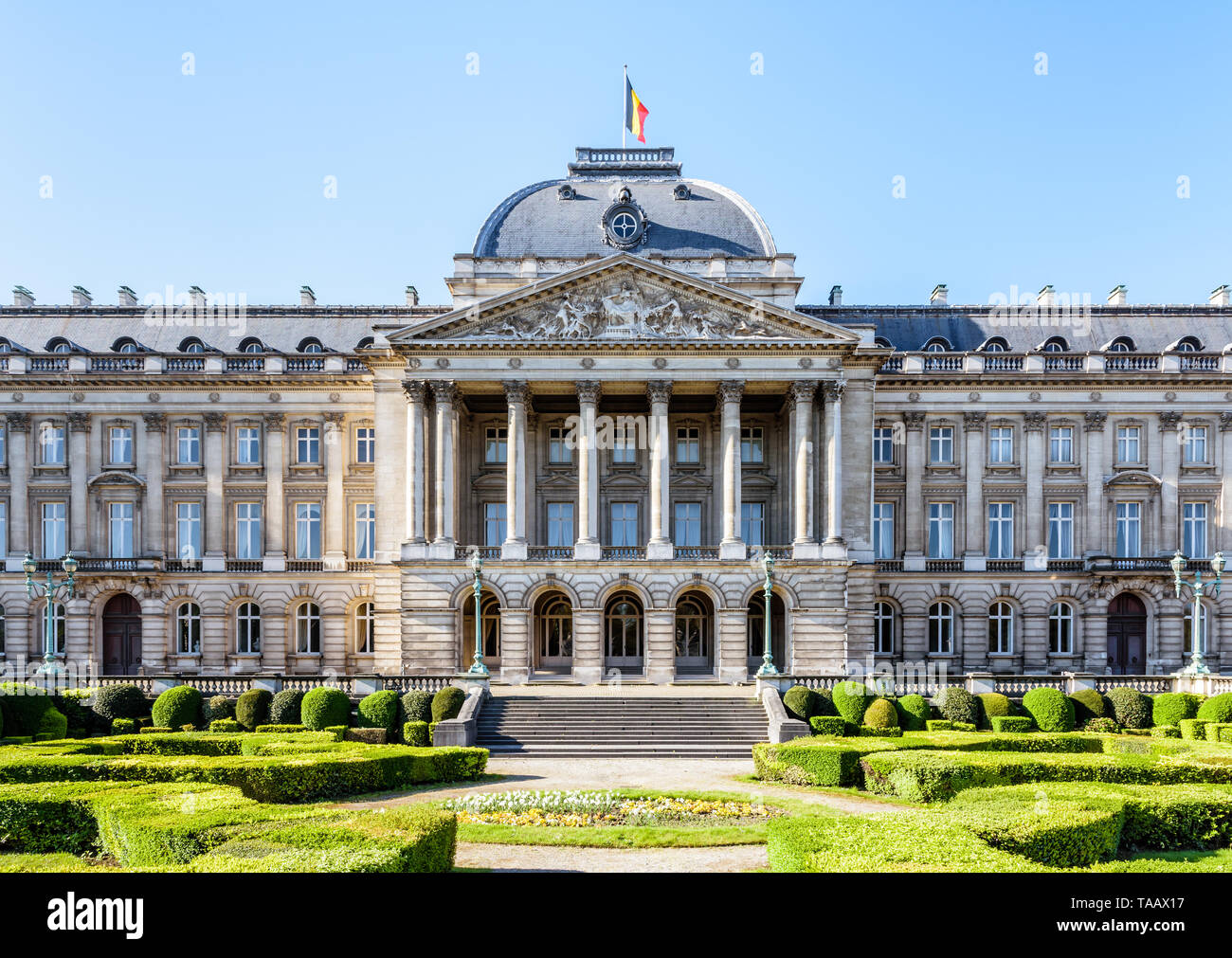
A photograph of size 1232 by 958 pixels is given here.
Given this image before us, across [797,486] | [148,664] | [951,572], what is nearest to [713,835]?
[797,486]

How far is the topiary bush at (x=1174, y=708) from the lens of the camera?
3303 centimetres

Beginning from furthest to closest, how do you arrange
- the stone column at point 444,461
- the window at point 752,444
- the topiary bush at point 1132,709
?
the window at point 752,444 → the stone column at point 444,461 → the topiary bush at point 1132,709

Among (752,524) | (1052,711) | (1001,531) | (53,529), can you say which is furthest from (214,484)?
(1001,531)

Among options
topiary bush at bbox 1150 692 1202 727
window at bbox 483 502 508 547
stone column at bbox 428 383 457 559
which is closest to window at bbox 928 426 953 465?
topiary bush at bbox 1150 692 1202 727

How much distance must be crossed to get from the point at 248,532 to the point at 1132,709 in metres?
42.1

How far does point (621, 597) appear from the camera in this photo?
48.4 metres

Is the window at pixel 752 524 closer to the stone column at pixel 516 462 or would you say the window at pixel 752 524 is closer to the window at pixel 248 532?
the stone column at pixel 516 462

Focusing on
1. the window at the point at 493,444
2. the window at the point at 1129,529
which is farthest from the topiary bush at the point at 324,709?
the window at the point at 1129,529

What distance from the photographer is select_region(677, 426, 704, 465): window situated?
165 feet

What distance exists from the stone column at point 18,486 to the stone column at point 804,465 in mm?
40180

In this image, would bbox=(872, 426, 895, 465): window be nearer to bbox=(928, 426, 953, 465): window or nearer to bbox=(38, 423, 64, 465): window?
bbox=(928, 426, 953, 465): window

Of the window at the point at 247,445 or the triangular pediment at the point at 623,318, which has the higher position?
the triangular pediment at the point at 623,318

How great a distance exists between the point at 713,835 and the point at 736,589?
2598 centimetres
